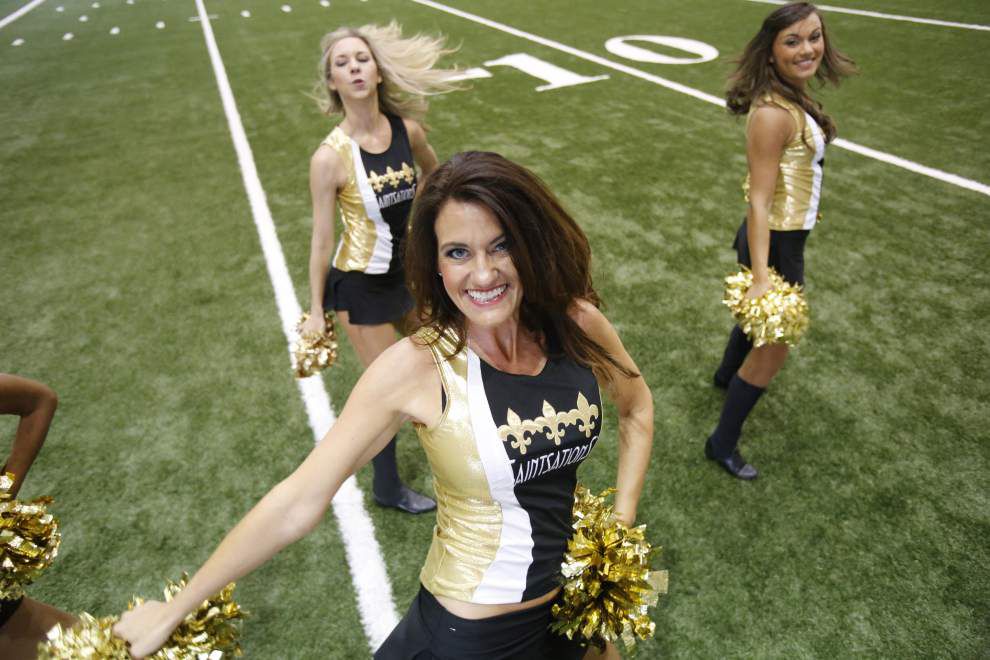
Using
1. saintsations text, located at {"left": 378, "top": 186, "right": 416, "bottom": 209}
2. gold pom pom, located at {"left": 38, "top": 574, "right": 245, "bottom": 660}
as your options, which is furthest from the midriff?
saintsations text, located at {"left": 378, "top": 186, "right": 416, "bottom": 209}

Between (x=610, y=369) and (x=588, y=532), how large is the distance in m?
0.44

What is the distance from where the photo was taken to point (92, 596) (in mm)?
2885

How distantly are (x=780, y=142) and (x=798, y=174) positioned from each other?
0.20 metres

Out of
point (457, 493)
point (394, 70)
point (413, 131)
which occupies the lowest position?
point (457, 493)

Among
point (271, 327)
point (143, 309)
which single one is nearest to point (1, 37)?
point (143, 309)

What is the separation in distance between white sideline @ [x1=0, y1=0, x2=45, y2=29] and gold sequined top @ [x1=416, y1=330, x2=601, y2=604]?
20.2 meters

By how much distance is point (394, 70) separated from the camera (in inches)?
120

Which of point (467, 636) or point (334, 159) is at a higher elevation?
point (334, 159)

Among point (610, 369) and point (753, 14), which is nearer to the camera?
point (610, 369)

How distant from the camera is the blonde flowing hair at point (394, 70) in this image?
301 cm

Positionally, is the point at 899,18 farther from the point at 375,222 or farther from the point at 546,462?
the point at 546,462

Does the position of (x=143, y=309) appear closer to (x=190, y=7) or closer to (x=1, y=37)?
(x=1, y=37)

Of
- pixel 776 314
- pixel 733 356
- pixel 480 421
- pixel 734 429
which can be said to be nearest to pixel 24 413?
pixel 480 421

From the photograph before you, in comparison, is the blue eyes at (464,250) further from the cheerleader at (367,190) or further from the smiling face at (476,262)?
the cheerleader at (367,190)
